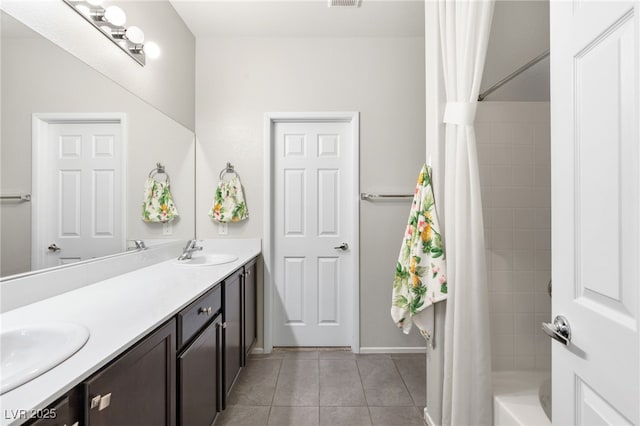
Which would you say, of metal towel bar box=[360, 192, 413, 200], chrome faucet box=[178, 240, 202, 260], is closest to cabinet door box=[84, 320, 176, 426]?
chrome faucet box=[178, 240, 202, 260]

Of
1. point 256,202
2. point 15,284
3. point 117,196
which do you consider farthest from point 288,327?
point 15,284

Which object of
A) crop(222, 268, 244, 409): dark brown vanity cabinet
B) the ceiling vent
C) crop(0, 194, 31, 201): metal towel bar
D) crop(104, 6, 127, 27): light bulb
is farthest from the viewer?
the ceiling vent

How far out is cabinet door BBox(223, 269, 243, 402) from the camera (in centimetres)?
170

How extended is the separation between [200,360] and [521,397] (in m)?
1.49

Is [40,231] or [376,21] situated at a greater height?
[376,21]

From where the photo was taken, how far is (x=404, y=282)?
5.24 feet

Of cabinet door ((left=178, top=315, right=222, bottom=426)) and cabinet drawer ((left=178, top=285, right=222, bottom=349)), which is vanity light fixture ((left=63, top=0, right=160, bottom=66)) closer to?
cabinet drawer ((left=178, top=285, right=222, bottom=349))

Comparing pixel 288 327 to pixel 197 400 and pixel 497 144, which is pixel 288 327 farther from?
pixel 497 144

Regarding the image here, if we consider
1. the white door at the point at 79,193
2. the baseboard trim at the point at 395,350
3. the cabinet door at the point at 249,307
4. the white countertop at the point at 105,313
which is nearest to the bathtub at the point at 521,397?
the baseboard trim at the point at 395,350

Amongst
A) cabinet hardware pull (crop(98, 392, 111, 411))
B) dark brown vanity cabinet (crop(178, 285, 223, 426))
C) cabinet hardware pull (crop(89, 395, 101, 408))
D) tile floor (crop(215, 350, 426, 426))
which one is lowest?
tile floor (crop(215, 350, 426, 426))

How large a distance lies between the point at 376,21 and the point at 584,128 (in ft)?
6.80

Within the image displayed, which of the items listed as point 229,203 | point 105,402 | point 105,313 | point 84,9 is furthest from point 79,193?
point 229,203

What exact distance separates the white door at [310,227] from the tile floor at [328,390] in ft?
0.74

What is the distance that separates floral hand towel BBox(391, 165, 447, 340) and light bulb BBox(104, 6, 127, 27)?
1806mm
